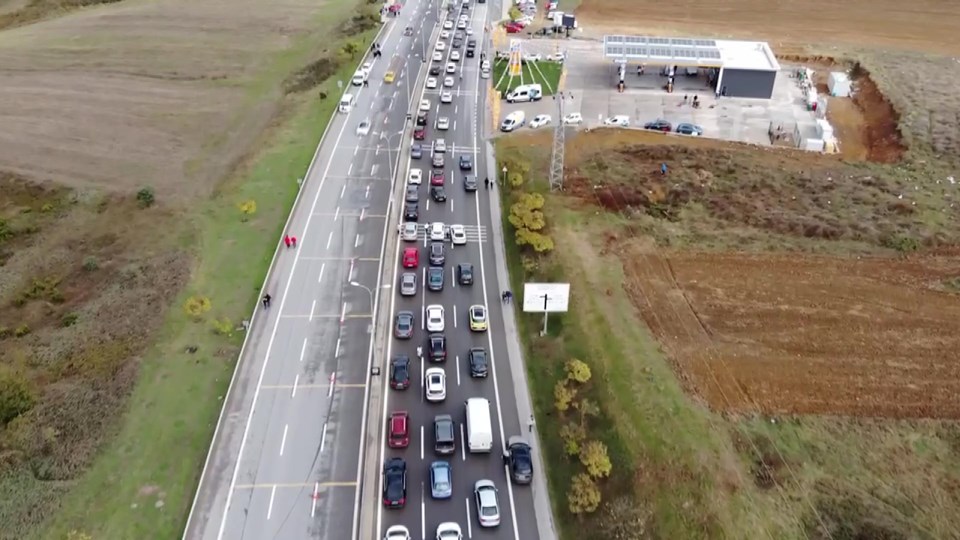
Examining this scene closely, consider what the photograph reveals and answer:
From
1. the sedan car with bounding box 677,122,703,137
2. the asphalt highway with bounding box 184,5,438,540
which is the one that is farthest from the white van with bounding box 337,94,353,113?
the sedan car with bounding box 677,122,703,137

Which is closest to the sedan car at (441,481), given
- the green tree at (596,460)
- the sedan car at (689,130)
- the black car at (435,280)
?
the green tree at (596,460)

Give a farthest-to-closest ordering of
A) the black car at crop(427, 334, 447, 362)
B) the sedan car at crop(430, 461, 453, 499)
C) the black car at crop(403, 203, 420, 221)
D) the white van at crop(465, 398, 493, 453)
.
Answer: the black car at crop(403, 203, 420, 221)
the black car at crop(427, 334, 447, 362)
the white van at crop(465, 398, 493, 453)
the sedan car at crop(430, 461, 453, 499)

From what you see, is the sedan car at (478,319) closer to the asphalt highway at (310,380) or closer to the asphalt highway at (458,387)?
the asphalt highway at (458,387)

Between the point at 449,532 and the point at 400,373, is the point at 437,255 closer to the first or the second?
the point at 400,373

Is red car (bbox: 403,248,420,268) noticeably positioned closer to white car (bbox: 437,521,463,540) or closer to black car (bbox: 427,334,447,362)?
black car (bbox: 427,334,447,362)

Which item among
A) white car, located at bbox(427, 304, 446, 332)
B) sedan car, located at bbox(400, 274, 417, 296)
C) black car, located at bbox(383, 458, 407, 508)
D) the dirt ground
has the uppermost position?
the dirt ground
